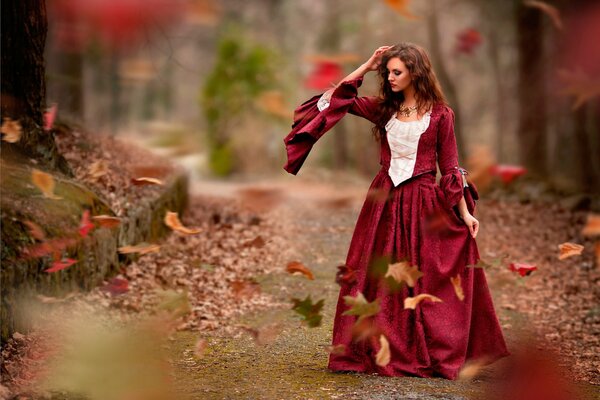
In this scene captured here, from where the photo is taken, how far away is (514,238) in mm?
11117

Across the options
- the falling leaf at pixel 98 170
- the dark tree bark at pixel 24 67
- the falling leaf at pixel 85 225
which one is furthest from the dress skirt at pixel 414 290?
the falling leaf at pixel 98 170

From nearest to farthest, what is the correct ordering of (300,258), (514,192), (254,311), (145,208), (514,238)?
(254,311), (145,208), (300,258), (514,238), (514,192)

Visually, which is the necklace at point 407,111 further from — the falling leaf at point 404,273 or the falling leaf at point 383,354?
the falling leaf at point 383,354

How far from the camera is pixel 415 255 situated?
4.98m

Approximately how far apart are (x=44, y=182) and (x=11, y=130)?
0.60 metres

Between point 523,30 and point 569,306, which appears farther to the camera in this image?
point 523,30

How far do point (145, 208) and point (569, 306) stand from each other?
14.6ft

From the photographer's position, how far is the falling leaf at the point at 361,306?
4.71m

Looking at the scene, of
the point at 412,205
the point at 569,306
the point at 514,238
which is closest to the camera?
the point at 412,205

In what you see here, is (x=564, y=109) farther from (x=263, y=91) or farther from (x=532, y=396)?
(x=532, y=396)

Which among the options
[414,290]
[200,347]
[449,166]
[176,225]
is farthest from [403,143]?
[200,347]

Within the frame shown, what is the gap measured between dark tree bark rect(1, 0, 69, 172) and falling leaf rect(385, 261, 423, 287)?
370 centimetres

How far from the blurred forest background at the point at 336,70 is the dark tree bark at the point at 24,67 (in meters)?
1.12

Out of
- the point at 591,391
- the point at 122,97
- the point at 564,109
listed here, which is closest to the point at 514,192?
the point at 564,109
